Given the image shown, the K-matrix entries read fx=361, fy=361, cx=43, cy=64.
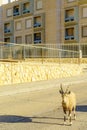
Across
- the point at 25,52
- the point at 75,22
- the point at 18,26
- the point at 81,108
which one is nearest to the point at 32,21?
the point at 18,26

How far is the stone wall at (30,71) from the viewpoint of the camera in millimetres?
22500

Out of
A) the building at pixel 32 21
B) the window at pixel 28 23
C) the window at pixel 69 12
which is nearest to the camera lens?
the window at pixel 69 12

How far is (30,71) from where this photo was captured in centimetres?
2544

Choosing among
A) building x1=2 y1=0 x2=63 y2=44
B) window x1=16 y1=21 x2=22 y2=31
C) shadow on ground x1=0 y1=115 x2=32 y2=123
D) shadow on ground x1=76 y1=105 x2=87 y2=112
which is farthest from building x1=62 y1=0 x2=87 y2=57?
shadow on ground x1=0 y1=115 x2=32 y2=123

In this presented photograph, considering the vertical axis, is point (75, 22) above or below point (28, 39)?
above

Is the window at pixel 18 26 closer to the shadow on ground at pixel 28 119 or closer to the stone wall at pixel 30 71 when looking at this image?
the stone wall at pixel 30 71

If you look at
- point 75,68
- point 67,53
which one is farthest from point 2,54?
point 67,53

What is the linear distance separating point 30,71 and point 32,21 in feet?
132

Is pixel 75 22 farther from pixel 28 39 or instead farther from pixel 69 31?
pixel 28 39

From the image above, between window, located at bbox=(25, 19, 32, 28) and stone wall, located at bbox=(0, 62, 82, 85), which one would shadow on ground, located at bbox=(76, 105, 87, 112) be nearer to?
stone wall, located at bbox=(0, 62, 82, 85)

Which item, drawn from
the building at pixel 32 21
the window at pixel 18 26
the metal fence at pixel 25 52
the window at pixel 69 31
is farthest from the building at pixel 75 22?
the metal fence at pixel 25 52

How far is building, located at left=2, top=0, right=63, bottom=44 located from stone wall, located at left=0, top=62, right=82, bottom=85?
28369mm

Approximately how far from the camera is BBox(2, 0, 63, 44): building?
198 ft

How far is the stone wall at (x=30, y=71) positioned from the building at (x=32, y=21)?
2837cm
